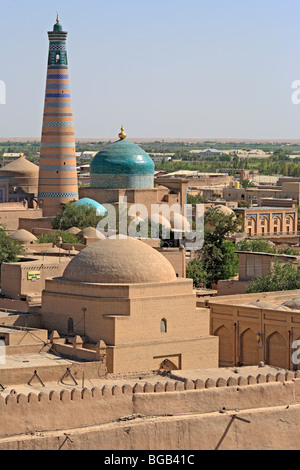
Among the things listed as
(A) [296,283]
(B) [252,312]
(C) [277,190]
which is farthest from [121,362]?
(C) [277,190]

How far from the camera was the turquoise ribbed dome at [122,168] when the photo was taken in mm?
52625

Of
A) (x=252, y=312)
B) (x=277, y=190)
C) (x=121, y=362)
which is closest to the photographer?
(x=121, y=362)

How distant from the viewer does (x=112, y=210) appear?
161ft

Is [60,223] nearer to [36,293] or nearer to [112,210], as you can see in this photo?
[112,210]

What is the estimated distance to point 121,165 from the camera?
52.5 meters

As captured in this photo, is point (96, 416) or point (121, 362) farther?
point (121, 362)

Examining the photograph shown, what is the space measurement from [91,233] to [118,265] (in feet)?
50.4

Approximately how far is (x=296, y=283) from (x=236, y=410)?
36.7ft

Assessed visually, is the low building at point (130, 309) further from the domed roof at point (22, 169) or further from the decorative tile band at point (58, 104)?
the domed roof at point (22, 169)

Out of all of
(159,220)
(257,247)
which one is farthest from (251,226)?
(257,247)

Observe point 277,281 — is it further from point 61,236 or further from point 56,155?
point 56,155

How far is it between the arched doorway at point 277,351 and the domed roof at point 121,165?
23.5m

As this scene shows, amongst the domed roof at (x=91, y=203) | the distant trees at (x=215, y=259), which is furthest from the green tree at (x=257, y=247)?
the domed roof at (x=91, y=203)
